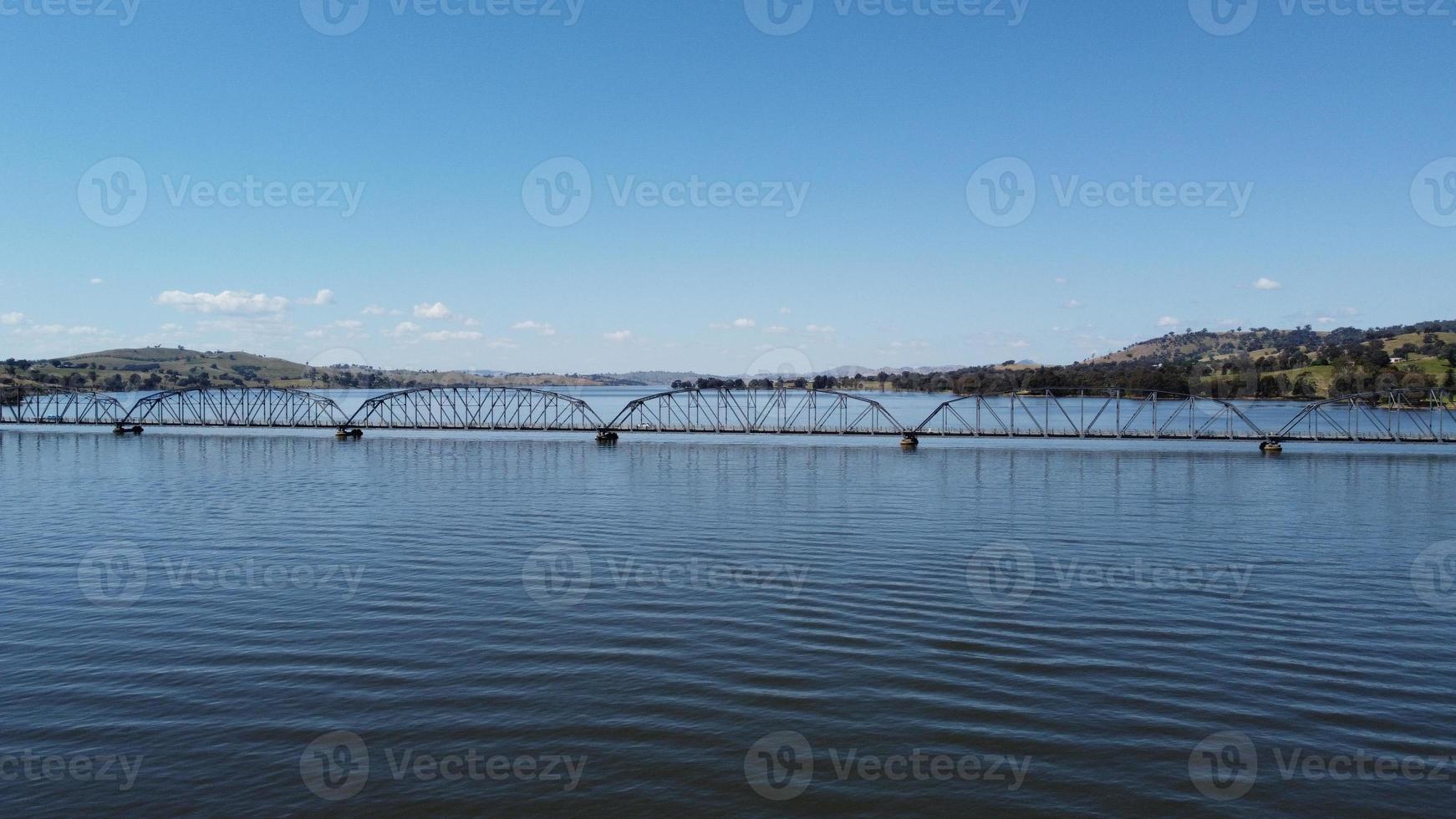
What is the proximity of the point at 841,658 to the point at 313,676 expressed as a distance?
1221 cm

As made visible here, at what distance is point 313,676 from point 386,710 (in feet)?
10.2

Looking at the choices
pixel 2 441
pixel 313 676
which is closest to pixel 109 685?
pixel 313 676

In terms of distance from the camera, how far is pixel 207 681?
19.6 meters

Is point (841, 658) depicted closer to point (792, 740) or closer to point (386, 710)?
point (792, 740)

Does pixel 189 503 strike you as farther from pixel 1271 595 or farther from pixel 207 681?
pixel 1271 595

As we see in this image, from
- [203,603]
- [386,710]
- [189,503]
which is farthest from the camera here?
[189,503]

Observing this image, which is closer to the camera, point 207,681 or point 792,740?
point 792,740

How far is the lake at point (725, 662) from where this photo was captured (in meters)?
15.0

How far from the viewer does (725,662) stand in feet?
68.5

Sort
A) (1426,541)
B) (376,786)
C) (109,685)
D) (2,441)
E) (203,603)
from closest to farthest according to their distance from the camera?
(376,786) → (109,685) → (203,603) → (1426,541) → (2,441)

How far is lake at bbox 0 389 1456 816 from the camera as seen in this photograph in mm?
15023

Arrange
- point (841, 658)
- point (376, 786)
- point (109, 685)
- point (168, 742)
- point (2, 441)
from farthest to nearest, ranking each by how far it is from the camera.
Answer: point (2, 441)
point (841, 658)
point (109, 685)
point (168, 742)
point (376, 786)

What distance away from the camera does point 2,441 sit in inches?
4692

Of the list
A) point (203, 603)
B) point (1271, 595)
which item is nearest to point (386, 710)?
point (203, 603)
